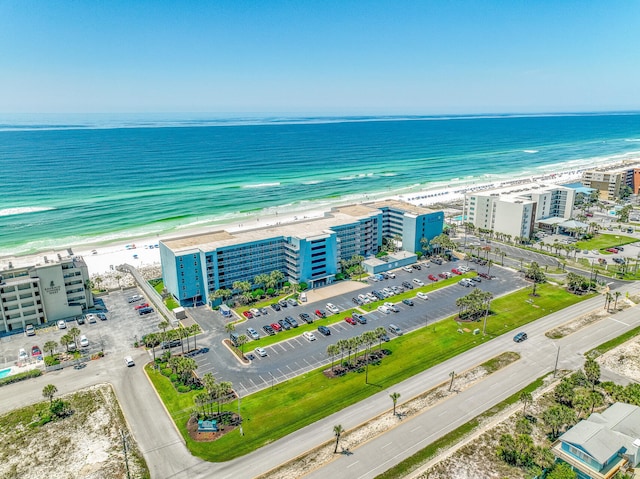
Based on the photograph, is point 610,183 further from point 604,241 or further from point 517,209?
point 517,209

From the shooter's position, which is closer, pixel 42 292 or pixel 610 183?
pixel 42 292

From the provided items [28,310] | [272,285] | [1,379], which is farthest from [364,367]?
[28,310]

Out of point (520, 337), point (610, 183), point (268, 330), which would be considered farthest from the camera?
point (610, 183)

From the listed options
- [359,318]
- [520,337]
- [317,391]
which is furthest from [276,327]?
[520,337]

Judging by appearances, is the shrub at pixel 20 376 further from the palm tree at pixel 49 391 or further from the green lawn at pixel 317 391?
the green lawn at pixel 317 391

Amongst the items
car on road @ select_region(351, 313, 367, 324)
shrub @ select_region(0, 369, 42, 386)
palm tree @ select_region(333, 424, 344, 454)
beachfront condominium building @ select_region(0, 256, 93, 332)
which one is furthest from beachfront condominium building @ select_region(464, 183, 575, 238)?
shrub @ select_region(0, 369, 42, 386)

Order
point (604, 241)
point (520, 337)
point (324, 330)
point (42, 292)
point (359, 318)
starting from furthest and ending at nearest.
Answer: point (604, 241)
point (359, 318)
point (42, 292)
point (324, 330)
point (520, 337)
